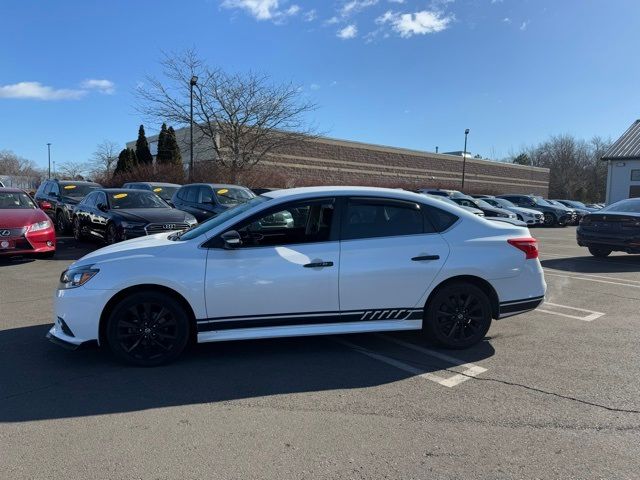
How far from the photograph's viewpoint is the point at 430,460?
10.3 ft

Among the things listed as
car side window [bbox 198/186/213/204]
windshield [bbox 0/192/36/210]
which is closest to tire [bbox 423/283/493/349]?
windshield [bbox 0/192/36/210]

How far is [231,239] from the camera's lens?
179 inches

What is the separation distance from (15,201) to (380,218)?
9180 millimetres

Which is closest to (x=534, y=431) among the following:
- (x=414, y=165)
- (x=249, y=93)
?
(x=249, y=93)

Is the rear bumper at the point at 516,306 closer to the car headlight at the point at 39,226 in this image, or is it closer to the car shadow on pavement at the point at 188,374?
the car shadow on pavement at the point at 188,374

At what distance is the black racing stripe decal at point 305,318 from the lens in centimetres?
457

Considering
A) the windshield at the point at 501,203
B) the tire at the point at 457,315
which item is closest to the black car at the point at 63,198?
the tire at the point at 457,315

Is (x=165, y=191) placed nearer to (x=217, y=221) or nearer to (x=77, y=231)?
(x=77, y=231)

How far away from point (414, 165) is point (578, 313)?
57.5 meters

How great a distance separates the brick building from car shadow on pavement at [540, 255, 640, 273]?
26660mm

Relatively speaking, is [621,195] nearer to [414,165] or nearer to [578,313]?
[414,165]

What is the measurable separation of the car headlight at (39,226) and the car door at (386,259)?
7560mm

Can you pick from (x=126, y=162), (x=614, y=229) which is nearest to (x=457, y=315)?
(x=614, y=229)

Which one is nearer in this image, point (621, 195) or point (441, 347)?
point (441, 347)
